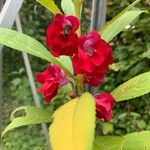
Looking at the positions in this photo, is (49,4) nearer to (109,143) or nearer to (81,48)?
(81,48)

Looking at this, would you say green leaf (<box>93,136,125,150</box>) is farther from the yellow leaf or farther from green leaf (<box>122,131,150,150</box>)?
the yellow leaf

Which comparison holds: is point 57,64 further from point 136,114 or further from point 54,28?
point 136,114

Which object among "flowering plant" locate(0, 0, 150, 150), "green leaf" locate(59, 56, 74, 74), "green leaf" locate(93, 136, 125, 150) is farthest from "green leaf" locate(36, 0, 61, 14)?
"green leaf" locate(93, 136, 125, 150)

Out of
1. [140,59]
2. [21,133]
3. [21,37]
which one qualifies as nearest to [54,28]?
[21,37]

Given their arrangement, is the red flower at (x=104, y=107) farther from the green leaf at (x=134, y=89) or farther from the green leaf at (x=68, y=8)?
the green leaf at (x=68, y=8)

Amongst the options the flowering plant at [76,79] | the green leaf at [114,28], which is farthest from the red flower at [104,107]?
the green leaf at [114,28]

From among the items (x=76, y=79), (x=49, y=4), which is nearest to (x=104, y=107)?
(x=76, y=79)
